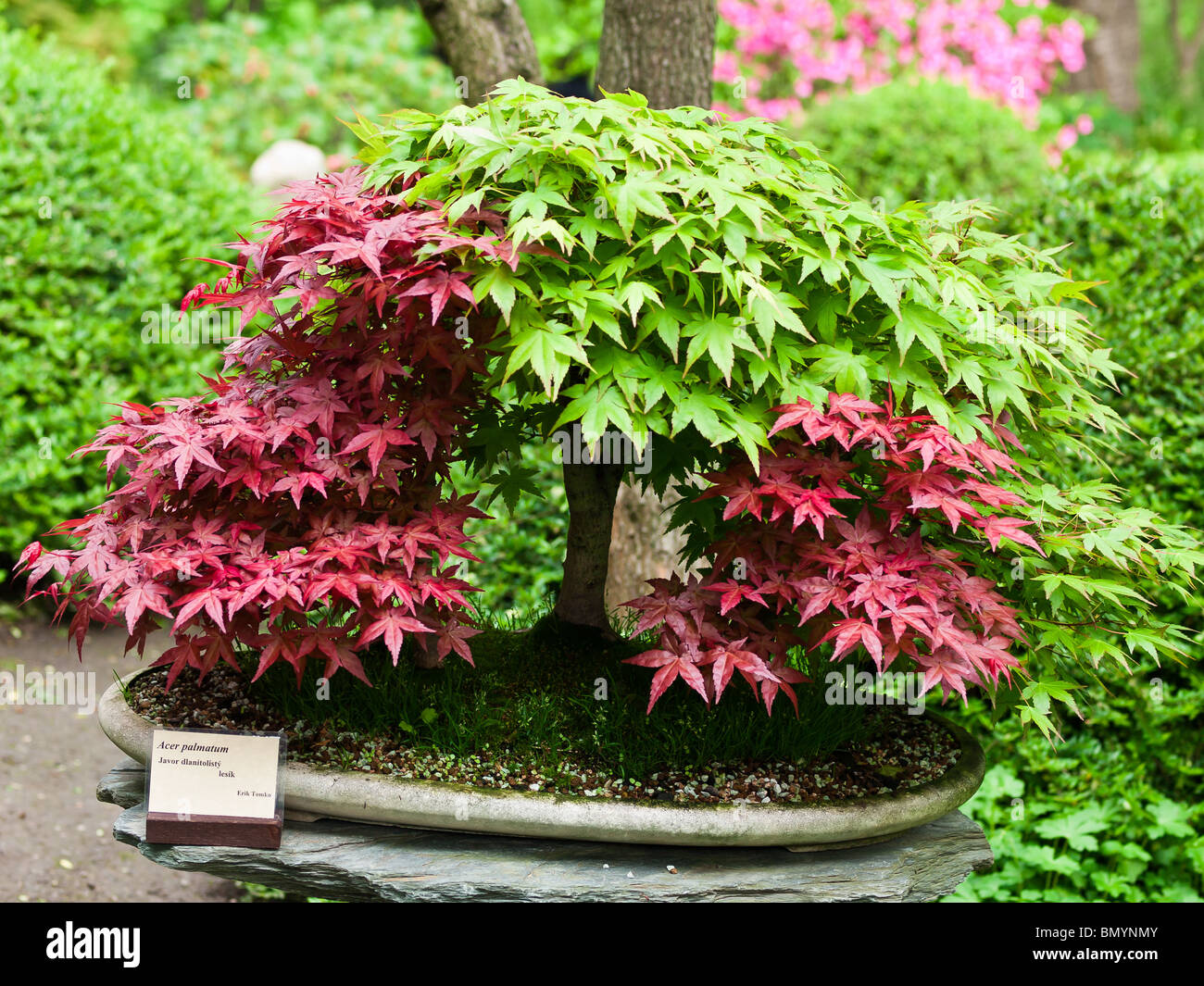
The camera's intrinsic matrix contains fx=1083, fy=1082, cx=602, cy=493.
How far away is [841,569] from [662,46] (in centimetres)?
195

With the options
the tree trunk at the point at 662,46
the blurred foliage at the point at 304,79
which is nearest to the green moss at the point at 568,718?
the tree trunk at the point at 662,46

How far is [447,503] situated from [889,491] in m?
0.88

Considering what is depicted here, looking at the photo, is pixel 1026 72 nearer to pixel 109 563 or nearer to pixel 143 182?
pixel 143 182

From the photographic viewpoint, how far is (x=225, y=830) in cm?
213

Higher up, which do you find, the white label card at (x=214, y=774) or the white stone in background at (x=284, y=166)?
the white stone in background at (x=284, y=166)

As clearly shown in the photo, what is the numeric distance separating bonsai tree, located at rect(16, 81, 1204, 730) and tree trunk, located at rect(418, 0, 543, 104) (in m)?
1.14

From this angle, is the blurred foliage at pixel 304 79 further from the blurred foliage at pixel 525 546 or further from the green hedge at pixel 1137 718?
the green hedge at pixel 1137 718

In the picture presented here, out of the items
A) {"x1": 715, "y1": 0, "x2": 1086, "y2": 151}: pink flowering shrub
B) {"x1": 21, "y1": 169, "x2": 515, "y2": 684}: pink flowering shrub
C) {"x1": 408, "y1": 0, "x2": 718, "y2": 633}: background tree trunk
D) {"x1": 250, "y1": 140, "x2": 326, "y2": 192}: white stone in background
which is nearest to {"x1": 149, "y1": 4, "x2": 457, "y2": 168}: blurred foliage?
{"x1": 250, "y1": 140, "x2": 326, "y2": 192}: white stone in background

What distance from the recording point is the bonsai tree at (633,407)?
1.98m

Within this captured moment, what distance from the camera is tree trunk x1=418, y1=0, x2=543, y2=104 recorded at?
3.34 metres

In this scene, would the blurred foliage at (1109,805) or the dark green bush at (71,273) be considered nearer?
the blurred foliage at (1109,805)

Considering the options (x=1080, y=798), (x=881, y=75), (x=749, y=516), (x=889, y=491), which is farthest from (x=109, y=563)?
(x=881, y=75)

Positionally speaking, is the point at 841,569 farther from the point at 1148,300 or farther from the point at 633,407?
the point at 1148,300

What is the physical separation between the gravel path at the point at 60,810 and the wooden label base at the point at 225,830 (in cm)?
155
